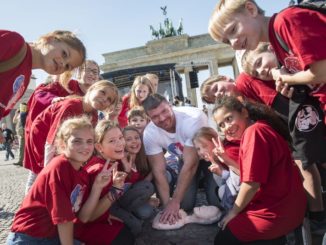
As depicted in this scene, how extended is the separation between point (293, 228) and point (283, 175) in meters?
0.33

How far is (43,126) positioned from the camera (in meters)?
3.11

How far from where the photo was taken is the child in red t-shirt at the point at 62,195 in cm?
221

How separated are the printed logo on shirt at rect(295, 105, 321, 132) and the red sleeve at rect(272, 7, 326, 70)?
1.88 ft

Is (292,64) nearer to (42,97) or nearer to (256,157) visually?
(256,157)

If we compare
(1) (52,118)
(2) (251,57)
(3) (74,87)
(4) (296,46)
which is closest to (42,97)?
(3) (74,87)

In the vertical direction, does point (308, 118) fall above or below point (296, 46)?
below

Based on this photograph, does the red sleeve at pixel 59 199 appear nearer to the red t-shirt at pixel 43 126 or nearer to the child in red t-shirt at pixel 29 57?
the child in red t-shirt at pixel 29 57

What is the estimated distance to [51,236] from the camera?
2326 millimetres

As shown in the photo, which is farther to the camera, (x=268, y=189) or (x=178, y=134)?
(x=178, y=134)

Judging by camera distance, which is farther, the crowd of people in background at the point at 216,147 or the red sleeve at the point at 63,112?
the red sleeve at the point at 63,112

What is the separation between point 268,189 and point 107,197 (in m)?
1.05

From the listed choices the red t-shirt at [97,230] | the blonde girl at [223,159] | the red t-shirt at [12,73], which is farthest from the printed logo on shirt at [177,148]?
the red t-shirt at [12,73]

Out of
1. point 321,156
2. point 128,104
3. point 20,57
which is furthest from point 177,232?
point 128,104

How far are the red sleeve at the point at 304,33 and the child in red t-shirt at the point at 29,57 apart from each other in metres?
1.40
